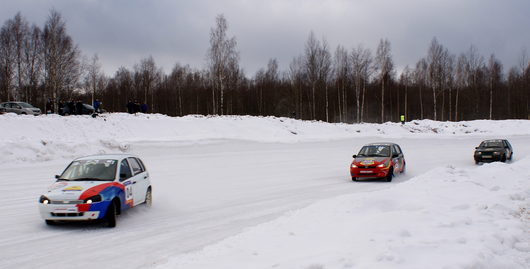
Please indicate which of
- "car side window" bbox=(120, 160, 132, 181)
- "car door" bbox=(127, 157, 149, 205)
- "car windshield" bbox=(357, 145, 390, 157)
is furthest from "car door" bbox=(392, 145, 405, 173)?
"car side window" bbox=(120, 160, 132, 181)

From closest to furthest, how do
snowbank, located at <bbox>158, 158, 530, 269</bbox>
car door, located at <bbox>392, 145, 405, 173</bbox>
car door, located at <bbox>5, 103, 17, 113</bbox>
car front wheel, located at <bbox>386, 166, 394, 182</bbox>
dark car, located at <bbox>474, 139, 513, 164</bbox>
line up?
snowbank, located at <bbox>158, 158, 530, 269</bbox>
car front wheel, located at <bbox>386, 166, 394, 182</bbox>
car door, located at <bbox>392, 145, 405, 173</bbox>
dark car, located at <bbox>474, 139, 513, 164</bbox>
car door, located at <bbox>5, 103, 17, 113</bbox>

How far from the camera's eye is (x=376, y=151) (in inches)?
750

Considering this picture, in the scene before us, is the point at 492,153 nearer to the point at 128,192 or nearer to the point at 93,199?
the point at 128,192

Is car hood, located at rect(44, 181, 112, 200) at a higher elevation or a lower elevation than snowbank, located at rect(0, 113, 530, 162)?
lower

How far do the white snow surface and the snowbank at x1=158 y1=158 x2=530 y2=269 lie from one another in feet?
0.08

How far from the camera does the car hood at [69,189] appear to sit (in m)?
9.14

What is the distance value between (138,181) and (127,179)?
74cm

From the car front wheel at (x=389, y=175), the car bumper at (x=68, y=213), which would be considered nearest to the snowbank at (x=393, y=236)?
the car bumper at (x=68, y=213)

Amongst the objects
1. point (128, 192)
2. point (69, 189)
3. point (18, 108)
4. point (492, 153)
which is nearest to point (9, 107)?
point (18, 108)

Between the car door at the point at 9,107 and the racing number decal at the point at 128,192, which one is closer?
the racing number decal at the point at 128,192

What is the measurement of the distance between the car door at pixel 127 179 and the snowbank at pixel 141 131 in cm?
1086

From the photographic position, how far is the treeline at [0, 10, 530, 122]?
46688mm

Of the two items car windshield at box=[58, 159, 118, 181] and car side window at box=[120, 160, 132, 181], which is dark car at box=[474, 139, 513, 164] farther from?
car windshield at box=[58, 159, 118, 181]

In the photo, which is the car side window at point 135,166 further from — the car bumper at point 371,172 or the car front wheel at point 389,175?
the car front wheel at point 389,175
